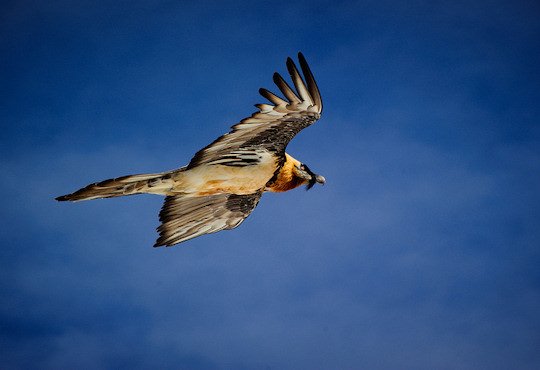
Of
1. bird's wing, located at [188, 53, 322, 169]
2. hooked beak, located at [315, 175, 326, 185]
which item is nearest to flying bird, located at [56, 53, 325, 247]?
bird's wing, located at [188, 53, 322, 169]

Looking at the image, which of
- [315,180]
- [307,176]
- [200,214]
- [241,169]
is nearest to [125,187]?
[241,169]

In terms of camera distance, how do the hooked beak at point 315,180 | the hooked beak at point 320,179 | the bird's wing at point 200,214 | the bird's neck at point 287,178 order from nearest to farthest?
the bird's neck at point 287,178
the bird's wing at point 200,214
the hooked beak at point 315,180
the hooked beak at point 320,179

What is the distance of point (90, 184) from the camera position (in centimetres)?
828

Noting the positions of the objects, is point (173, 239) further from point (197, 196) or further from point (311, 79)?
point (311, 79)

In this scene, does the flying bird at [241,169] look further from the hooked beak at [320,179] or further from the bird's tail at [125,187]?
the hooked beak at [320,179]

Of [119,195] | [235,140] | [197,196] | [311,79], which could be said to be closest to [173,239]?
[197,196]

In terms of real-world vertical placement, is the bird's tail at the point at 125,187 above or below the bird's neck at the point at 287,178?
below

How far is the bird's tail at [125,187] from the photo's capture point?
8242mm

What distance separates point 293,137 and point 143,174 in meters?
2.52

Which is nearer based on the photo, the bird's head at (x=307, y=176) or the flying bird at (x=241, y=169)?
the flying bird at (x=241, y=169)

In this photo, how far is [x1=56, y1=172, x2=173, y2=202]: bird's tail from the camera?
27.0 feet

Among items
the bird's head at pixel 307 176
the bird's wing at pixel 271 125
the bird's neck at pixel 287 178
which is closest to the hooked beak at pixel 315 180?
the bird's head at pixel 307 176

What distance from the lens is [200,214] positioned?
34.7 ft

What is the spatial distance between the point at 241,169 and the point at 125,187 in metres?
1.93
